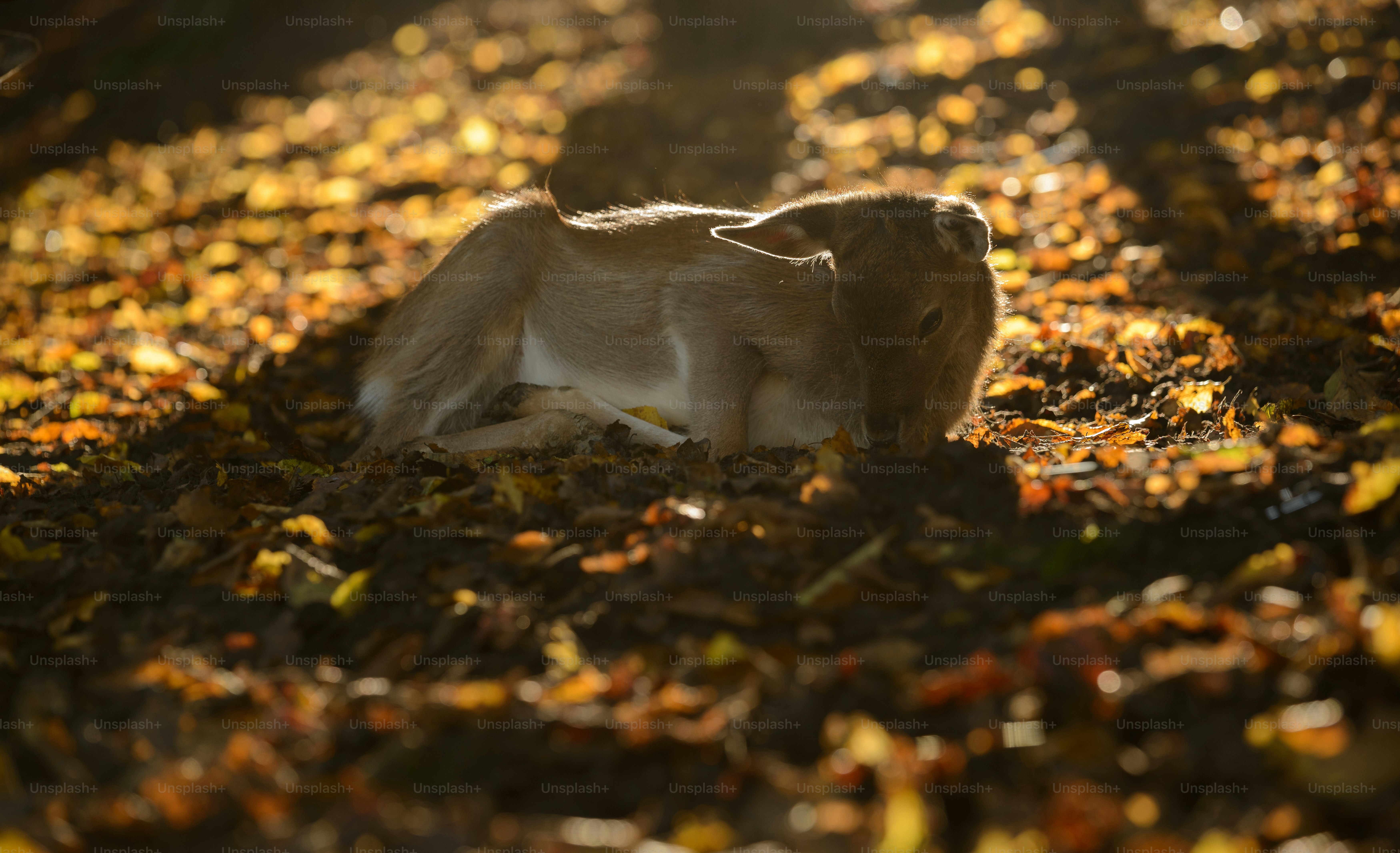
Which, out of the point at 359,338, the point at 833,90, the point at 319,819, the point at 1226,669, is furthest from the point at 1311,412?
the point at 833,90

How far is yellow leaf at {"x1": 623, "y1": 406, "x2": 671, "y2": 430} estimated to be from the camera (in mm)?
5297

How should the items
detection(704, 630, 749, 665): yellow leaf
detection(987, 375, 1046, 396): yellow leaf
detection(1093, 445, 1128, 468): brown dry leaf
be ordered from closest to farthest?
detection(704, 630, 749, 665): yellow leaf < detection(1093, 445, 1128, 468): brown dry leaf < detection(987, 375, 1046, 396): yellow leaf

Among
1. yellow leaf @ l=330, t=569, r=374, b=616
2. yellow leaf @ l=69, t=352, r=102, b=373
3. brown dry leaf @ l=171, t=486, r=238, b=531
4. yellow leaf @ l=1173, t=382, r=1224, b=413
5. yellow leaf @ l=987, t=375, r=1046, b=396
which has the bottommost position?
yellow leaf @ l=69, t=352, r=102, b=373

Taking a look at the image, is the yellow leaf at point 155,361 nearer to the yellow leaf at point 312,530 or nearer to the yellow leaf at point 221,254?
the yellow leaf at point 221,254

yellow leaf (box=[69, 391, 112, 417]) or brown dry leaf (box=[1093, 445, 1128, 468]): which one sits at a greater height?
brown dry leaf (box=[1093, 445, 1128, 468])

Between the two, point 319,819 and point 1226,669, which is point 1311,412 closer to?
point 1226,669

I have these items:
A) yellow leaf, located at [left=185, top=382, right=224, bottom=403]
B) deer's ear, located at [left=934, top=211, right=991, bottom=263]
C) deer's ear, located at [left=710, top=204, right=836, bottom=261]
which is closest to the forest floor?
yellow leaf, located at [left=185, top=382, right=224, bottom=403]

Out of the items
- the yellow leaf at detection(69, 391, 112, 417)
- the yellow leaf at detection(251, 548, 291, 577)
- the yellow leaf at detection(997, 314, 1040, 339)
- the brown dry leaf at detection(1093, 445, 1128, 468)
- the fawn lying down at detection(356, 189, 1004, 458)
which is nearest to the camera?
the yellow leaf at detection(251, 548, 291, 577)

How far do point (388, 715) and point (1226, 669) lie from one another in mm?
2204

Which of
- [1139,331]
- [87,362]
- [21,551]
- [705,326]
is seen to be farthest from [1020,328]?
[87,362]

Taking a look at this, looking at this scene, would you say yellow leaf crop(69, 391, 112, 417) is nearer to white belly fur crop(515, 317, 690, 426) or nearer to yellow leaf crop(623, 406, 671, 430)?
white belly fur crop(515, 317, 690, 426)

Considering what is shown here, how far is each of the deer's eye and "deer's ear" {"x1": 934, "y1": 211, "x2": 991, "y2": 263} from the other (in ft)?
0.93

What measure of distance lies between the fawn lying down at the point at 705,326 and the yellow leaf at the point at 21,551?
179 centimetres

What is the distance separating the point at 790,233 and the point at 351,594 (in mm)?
2662
